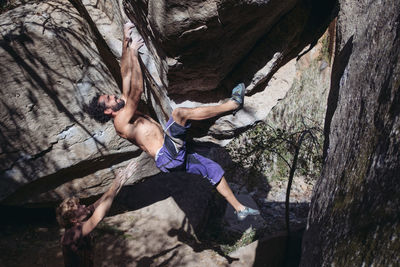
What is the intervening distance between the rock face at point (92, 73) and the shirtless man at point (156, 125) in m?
0.32

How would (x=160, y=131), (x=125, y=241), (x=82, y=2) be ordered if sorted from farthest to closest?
(x=125, y=241) < (x=82, y=2) < (x=160, y=131)

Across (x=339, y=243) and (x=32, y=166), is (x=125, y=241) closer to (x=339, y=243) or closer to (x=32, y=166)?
(x=32, y=166)

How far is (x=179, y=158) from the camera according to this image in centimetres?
368

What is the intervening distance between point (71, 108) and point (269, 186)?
4719 millimetres

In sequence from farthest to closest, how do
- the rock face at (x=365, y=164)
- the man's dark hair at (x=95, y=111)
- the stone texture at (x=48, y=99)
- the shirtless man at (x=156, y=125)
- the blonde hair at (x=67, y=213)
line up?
1. the stone texture at (x=48, y=99)
2. the man's dark hair at (x=95, y=111)
3. the shirtless man at (x=156, y=125)
4. the blonde hair at (x=67, y=213)
5. the rock face at (x=365, y=164)

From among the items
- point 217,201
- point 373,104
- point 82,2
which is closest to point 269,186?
point 217,201

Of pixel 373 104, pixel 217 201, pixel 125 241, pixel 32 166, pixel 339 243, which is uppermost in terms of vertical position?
pixel 373 104

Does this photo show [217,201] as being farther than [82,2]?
Yes

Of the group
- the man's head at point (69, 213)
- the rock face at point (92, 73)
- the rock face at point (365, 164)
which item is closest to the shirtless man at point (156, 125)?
the rock face at point (92, 73)

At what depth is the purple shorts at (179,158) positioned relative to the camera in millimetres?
3550

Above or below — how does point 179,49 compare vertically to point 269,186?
above

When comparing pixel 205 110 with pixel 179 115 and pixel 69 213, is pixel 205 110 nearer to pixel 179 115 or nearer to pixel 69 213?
pixel 179 115

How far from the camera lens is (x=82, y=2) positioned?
171 inches

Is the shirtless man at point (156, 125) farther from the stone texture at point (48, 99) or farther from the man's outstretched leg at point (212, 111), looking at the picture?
the stone texture at point (48, 99)
